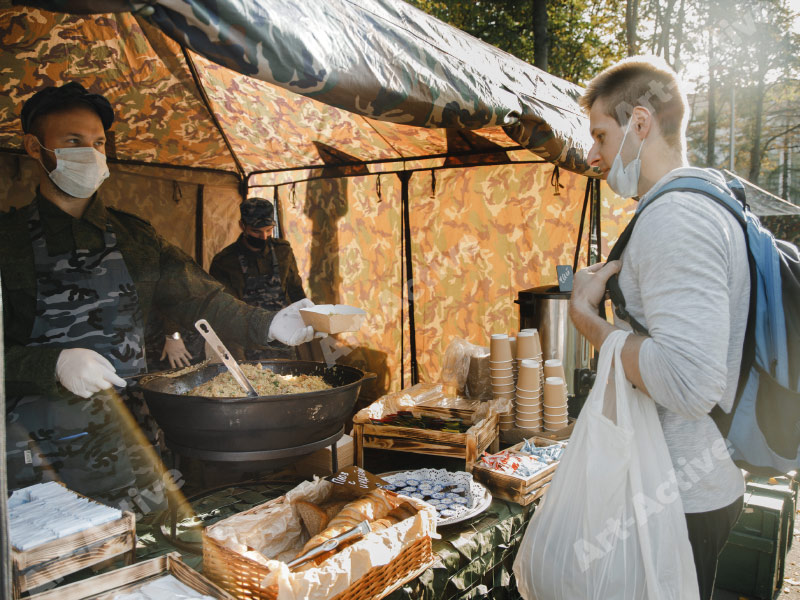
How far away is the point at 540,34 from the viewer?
438 inches

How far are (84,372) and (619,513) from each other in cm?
181

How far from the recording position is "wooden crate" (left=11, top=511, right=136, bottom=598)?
4.56 ft

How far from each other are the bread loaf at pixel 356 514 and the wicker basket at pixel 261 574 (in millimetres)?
165

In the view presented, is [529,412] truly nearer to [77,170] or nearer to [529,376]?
[529,376]

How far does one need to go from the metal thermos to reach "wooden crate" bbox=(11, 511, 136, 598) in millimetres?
2996

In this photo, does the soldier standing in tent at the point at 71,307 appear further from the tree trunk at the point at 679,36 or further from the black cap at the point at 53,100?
the tree trunk at the point at 679,36

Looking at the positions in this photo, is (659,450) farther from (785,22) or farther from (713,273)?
(785,22)

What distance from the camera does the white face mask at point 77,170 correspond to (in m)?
2.34

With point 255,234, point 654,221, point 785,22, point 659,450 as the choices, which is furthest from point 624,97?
point 785,22

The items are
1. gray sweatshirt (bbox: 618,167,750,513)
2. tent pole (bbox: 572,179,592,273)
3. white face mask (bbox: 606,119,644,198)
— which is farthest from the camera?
tent pole (bbox: 572,179,592,273)

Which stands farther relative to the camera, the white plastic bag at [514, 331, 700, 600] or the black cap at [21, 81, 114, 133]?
the black cap at [21, 81, 114, 133]

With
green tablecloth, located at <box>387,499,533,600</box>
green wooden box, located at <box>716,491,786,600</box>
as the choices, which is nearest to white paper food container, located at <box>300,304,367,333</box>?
green tablecloth, located at <box>387,499,533,600</box>

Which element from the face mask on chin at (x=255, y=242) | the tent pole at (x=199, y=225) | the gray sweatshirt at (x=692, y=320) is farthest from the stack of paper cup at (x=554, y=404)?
the tent pole at (x=199, y=225)

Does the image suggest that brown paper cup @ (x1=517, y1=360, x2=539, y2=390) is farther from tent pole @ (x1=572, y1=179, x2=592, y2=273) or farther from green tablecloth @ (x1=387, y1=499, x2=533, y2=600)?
tent pole @ (x1=572, y1=179, x2=592, y2=273)
